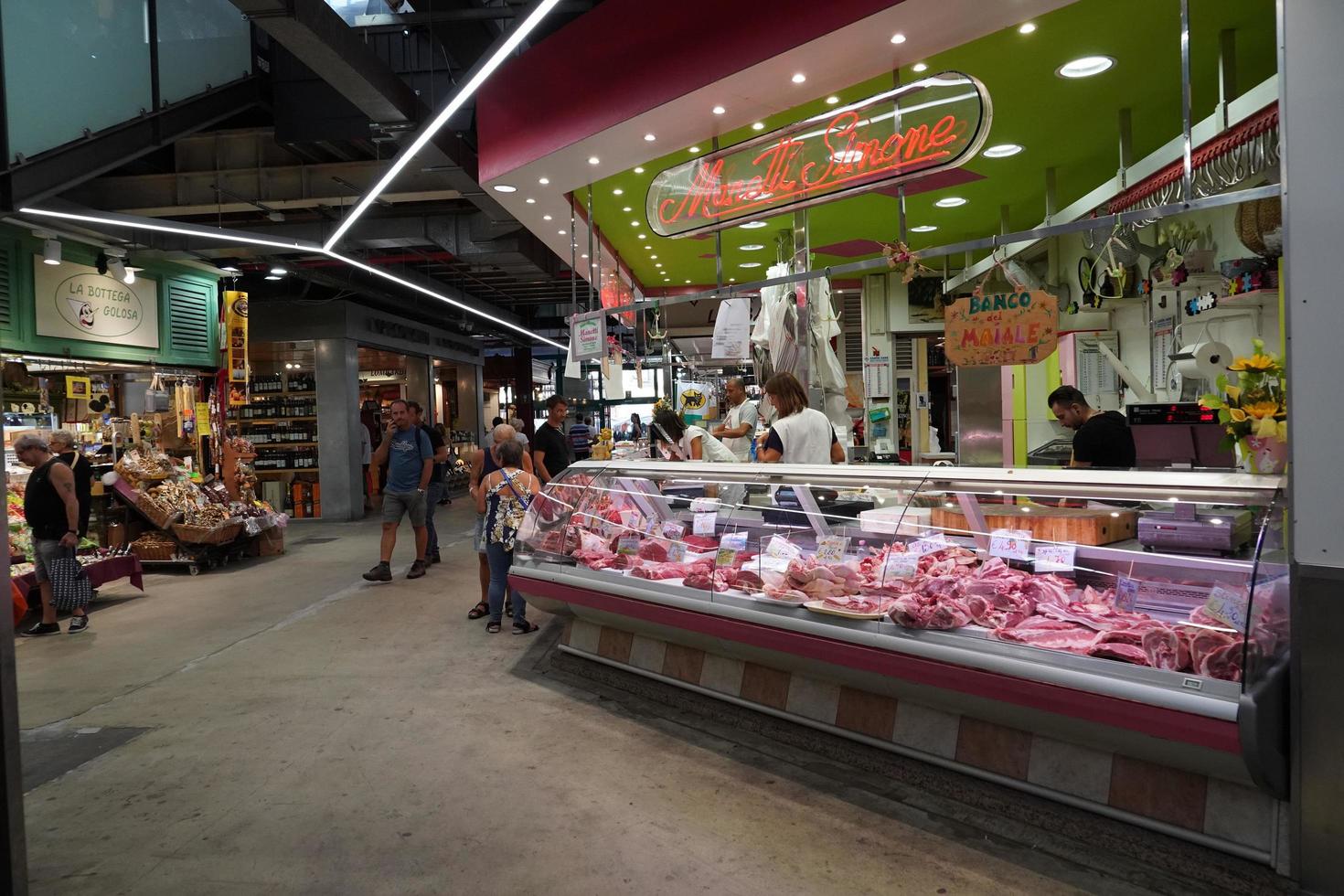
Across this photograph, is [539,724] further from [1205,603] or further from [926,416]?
[926,416]

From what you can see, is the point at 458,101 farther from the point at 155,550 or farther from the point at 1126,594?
the point at 155,550

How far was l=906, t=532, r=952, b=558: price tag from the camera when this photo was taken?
12.0 feet

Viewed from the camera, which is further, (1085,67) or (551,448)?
(551,448)

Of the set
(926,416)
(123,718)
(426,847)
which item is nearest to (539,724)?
(426,847)

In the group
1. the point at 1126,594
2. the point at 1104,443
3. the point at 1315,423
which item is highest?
the point at 1315,423

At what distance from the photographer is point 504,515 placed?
Answer: 5.73 metres

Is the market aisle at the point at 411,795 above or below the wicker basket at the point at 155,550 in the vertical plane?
below

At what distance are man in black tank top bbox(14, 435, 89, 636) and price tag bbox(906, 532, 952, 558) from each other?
6.56 m

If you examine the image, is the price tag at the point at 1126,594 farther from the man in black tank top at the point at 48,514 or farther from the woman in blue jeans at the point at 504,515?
the man in black tank top at the point at 48,514

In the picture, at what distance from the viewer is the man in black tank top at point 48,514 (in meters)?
6.29

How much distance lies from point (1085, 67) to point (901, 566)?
3.17 m

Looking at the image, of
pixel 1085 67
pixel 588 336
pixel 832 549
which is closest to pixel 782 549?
pixel 832 549

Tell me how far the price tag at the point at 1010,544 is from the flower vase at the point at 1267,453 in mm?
899

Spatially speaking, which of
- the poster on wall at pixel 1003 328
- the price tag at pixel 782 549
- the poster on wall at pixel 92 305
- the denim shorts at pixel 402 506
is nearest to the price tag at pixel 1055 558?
the price tag at pixel 782 549
